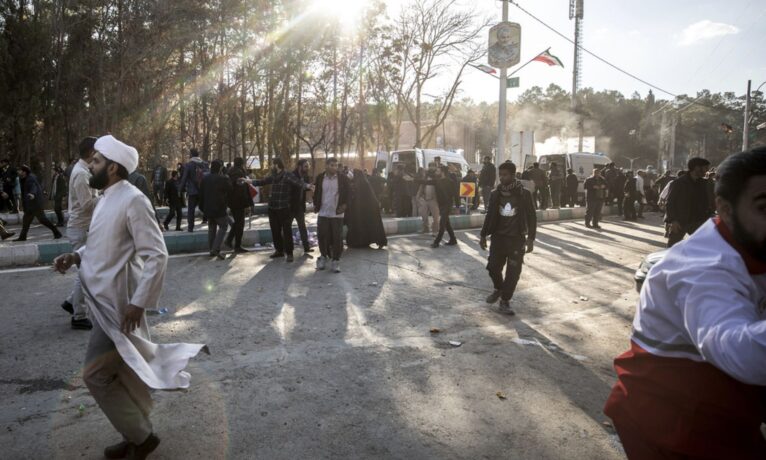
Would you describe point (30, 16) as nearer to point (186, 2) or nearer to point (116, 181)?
point (186, 2)

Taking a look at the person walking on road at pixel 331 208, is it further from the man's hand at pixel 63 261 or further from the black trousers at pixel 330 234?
the man's hand at pixel 63 261

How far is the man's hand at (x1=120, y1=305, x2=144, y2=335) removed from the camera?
2898 mm

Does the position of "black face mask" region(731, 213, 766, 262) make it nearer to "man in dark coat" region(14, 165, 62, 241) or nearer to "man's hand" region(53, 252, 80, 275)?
"man's hand" region(53, 252, 80, 275)

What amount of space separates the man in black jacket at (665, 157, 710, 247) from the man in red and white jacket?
6.93m

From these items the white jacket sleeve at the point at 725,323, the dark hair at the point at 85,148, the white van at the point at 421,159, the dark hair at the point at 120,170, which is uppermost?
the white van at the point at 421,159

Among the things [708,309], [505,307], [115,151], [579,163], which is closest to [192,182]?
[505,307]

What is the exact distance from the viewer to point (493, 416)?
3650 millimetres

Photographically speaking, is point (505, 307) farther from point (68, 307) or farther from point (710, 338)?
point (710, 338)

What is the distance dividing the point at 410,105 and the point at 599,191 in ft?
67.9

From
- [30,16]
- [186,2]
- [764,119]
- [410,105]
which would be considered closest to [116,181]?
[186,2]

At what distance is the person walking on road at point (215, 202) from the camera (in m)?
9.67

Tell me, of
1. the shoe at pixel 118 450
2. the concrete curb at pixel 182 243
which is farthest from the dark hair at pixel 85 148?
the concrete curb at pixel 182 243

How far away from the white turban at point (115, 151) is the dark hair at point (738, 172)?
2876 millimetres

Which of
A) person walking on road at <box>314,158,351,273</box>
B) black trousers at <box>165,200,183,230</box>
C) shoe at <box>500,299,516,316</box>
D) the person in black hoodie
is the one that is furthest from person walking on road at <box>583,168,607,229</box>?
black trousers at <box>165,200,183,230</box>
